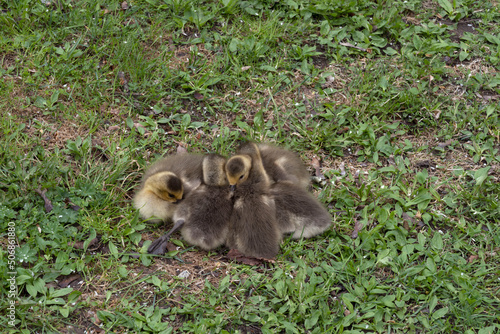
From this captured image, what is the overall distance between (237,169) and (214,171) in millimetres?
245

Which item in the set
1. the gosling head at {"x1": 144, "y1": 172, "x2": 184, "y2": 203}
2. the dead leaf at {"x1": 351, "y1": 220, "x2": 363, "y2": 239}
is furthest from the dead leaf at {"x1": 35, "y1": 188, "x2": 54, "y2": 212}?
the dead leaf at {"x1": 351, "y1": 220, "x2": 363, "y2": 239}

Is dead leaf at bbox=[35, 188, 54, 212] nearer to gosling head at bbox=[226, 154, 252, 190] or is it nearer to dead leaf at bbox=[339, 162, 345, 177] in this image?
gosling head at bbox=[226, 154, 252, 190]

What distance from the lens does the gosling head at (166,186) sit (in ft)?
14.9

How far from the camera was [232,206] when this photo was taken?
181 inches

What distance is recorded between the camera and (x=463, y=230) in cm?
477

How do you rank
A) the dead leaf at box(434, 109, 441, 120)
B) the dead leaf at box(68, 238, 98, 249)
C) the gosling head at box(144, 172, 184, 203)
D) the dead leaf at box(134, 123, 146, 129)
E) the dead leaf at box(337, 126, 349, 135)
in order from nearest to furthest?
the dead leaf at box(68, 238, 98, 249) → the gosling head at box(144, 172, 184, 203) → the dead leaf at box(134, 123, 146, 129) → the dead leaf at box(337, 126, 349, 135) → the dead leaf at box(434, 109, 441, 120)

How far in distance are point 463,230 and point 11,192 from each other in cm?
416

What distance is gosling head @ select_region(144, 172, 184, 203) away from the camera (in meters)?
4.53

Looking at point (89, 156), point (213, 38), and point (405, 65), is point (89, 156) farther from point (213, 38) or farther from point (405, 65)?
point (405, 65)

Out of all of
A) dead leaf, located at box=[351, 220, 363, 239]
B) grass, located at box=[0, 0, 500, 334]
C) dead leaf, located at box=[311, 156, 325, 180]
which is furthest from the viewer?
dead leaf, located at box=[311, 156, 325, 180]

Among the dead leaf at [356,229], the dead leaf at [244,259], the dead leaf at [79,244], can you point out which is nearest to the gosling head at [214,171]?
the dead leaf at [244,259]

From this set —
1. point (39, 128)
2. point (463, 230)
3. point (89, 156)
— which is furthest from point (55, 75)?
point (463, 230)

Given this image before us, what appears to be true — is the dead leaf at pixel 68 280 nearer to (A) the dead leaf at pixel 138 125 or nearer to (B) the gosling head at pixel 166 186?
(B) the gosling head at pixel 166 186

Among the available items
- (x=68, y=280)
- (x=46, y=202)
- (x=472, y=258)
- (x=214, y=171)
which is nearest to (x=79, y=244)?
(x=68, y=280)
